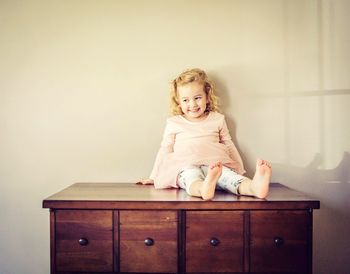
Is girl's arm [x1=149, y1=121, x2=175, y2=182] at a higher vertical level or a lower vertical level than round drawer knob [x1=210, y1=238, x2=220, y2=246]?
higher

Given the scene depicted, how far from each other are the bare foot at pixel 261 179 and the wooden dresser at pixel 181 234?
0.13 feet

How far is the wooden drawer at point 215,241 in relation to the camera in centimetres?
154

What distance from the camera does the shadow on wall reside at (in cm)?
208

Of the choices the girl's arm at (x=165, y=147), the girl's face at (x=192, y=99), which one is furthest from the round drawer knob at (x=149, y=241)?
the girl's face at (x=192, y=99)

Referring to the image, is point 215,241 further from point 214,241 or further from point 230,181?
point 230,181

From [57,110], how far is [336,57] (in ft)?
4.96

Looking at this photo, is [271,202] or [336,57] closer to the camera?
[271,202]

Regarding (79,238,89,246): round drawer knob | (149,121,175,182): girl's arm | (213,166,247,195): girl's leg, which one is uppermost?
(149,121,175,182): girl's arm

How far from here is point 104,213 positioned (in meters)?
1.57

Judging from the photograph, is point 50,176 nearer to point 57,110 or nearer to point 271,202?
point 57,110

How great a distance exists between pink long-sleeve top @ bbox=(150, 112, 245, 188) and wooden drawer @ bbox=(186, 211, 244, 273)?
369 mm

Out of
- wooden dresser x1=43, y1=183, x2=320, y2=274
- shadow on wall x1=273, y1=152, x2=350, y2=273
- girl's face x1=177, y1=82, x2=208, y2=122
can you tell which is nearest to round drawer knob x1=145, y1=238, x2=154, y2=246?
wooden dresser x1=43, y1=183, x2=320, y2=274

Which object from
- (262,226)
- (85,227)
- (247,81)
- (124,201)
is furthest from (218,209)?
(247,81)

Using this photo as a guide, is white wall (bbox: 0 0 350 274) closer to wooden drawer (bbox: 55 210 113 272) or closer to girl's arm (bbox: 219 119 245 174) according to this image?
girl's arm (bbox: 219 119 245 174)
